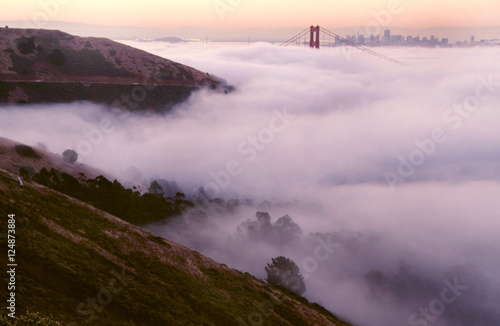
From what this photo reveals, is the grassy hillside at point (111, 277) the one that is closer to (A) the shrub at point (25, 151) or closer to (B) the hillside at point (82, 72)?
(A) the shrub at point (25, 151)

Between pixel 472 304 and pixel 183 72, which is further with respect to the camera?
pixel 183 72

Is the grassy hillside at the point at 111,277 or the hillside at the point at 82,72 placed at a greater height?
the hillside at the point at 82,72

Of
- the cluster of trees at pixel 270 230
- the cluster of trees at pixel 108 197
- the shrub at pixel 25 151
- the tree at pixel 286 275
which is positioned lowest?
the cluster of trees at pixel 270 230

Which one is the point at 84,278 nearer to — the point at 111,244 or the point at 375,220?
the point at 111,244

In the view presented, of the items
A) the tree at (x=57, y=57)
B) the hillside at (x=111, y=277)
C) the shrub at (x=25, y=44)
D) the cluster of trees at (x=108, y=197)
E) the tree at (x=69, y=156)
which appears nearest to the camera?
the hillside at (x=111, y=277)

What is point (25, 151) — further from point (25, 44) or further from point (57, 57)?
point (25, 44)

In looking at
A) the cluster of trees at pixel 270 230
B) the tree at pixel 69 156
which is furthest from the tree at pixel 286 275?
the tree at pixel 69 156

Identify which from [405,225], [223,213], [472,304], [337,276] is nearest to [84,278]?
[223,213]
